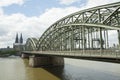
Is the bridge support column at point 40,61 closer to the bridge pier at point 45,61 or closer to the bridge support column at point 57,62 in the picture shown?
the bridge pier at point 45,61

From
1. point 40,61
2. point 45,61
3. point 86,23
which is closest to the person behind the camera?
point 86,23

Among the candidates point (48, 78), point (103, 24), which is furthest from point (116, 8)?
point (48, 78)

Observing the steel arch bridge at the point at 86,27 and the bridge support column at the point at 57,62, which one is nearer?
the steel arch bridge at the point at 86,27

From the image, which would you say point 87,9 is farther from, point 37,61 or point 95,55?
point 37,61

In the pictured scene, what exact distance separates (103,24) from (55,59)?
44.7m

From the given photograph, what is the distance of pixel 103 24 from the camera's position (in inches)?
1185

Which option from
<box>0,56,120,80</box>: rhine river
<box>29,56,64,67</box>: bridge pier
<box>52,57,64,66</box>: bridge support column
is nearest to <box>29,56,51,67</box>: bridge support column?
<box>29,56,64,67</box>: bridge pier

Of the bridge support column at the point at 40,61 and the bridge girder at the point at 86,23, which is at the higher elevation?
the bridge girder at the point at 86,23

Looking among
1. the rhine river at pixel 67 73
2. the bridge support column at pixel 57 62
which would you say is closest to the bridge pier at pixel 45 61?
the bridge support column at pixel 57 62

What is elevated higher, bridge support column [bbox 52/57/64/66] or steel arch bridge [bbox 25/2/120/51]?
steel arch bridge [bbox 25/2/120/51]

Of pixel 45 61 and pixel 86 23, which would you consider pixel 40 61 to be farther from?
pixel 86 23

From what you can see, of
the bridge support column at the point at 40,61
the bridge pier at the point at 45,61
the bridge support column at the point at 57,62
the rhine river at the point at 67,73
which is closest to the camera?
the rhine river at the point at 67,73

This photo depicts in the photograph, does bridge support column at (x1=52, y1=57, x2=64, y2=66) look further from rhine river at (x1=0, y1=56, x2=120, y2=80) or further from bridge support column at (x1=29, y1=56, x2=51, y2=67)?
rhine river at (x1=0, y1=56, x2=120, y2=80)

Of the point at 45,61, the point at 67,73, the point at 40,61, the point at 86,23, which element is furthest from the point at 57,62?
the point at 86,23
